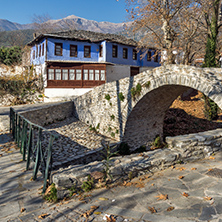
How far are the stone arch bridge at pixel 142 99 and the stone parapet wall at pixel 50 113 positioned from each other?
2.35 m

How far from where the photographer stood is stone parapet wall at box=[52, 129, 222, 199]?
12.2ft

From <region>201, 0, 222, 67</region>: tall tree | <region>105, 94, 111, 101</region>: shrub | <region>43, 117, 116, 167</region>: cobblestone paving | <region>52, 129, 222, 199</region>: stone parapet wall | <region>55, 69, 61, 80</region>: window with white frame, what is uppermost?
<region>201, 0, 222, 67</region>: tall tree

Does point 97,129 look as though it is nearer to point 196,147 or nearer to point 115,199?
point 196,147

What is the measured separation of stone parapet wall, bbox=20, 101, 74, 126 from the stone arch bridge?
92.5 inches

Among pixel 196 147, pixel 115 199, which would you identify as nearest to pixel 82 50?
pixel 196 147

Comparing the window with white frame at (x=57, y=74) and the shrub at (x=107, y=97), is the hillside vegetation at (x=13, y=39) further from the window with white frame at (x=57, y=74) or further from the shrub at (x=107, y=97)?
the shrub at (x=107, y=97)

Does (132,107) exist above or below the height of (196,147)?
above

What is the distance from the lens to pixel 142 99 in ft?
27.6

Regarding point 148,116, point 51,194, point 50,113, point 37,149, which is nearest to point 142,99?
point 148,116

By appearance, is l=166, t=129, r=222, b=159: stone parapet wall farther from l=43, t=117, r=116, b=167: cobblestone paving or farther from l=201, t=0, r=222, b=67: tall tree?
l=201, t=0, r=222, b=67: tall tree

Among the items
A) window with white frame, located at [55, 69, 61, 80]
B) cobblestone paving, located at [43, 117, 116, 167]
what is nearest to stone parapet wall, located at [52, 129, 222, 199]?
cobblestone paving, located at [43, 117, 116, 167]

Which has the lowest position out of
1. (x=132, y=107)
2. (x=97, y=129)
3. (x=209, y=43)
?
(x=97, y=129)

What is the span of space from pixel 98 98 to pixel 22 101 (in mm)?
11992

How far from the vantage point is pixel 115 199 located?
3.51 metres
